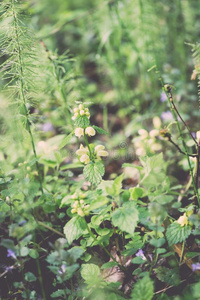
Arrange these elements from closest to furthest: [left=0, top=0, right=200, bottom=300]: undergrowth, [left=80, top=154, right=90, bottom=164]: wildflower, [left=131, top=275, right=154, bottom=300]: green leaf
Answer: [left=131, top=275, right=154, bottom=300]: green leaf, [left=0, top=0, right=200, bottom=300]: undergrowth, [left=80, top=154, right=90, bottom=164]: wildflower

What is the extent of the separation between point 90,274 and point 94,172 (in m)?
0.33

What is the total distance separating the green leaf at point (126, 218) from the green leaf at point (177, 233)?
0.58 ft

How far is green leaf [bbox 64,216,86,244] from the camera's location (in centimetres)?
102

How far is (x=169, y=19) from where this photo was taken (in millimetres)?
2426

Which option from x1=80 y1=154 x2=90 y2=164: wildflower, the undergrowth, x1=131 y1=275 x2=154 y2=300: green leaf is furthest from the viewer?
x1=80 y1=154 x2=90 y2=164: wildflower

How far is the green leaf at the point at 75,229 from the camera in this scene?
3.35 feet

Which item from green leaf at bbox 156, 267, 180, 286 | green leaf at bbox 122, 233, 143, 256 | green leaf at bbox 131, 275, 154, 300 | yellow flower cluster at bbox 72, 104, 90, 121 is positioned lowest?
green leaf at bbox 156, 267, 180, 286

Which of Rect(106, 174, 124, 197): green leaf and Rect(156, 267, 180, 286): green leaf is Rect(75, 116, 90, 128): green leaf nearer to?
Rect(106, 174, 124, 197): green leaf

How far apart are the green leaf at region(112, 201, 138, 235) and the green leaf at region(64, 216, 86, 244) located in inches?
4.8

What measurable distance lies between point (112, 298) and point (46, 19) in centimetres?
419

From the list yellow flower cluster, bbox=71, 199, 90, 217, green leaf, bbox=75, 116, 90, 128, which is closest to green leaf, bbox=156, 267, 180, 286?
yellow flower cluster, bbox=71, 199, 90, 217

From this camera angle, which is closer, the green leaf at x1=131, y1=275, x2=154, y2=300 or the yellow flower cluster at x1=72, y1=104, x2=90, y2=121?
the green leaf at x1=131, y1=275, x2=154, y2=300

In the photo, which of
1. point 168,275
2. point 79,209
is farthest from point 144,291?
point 79,209

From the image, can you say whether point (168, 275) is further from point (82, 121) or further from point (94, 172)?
point (82, 121)
